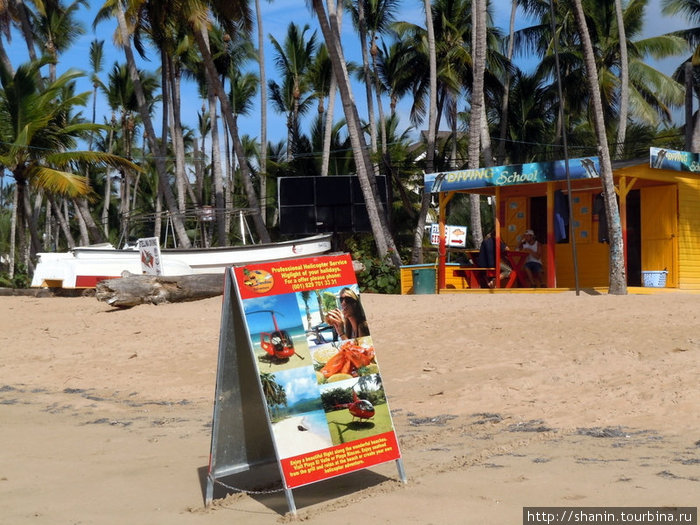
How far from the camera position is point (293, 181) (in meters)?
28.9

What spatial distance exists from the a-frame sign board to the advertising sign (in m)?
10.7

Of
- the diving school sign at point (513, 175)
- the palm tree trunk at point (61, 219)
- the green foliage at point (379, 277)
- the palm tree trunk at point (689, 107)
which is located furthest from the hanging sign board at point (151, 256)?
the palm tree trunk at point (689, 107)

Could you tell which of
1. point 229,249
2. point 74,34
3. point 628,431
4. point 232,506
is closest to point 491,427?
point 628,431

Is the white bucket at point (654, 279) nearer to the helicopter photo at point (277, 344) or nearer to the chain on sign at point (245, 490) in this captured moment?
the chain on sign at point (245, 490)

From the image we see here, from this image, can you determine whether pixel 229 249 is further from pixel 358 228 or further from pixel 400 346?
pixel 400 346

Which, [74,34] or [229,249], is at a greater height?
[74,34]

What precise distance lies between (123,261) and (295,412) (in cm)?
1757

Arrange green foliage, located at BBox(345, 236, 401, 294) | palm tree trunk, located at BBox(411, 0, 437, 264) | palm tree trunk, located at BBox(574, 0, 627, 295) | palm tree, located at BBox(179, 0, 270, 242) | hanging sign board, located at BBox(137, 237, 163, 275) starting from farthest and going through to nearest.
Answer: palm tree trunk, located at BBox(411, 0, 437, 264)
palm tree, located at BBox(179, 0, 270, 242)
green foliage, located at BBox(345, 236, 401, 294)
hanging sign board, located at BBox(137, 237, 163, 275)
palm tree trunk, located at BBox(574, 0, 627, 295)

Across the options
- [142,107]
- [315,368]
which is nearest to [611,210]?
[315,368]

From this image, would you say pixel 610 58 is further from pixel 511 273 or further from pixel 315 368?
pixel 315 368

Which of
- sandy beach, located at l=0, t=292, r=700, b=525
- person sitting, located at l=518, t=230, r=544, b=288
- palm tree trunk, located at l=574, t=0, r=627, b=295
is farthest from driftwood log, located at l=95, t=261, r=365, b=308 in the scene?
palm tree trunk, located at l=574, t=0, r=627, b=295

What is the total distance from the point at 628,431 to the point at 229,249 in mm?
17217

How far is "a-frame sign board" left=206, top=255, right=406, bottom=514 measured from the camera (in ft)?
19.5

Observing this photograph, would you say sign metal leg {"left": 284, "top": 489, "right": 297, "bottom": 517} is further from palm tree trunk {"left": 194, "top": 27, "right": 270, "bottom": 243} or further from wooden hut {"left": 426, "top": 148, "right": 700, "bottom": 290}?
palm tree trunk {"left": 194, "top": 27, "right": 270, "bottom": 243}
